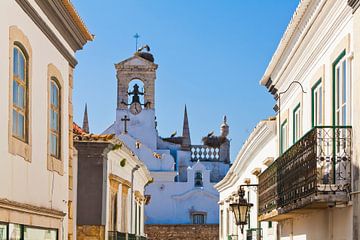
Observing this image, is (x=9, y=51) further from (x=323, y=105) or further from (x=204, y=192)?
(x=204, y=192)

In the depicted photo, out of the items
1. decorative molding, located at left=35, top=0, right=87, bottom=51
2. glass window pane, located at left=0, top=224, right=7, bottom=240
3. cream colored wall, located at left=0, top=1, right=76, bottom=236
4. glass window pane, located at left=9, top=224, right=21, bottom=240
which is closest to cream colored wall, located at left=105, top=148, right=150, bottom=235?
decorative molding, located at left=35, top=0, right=87, bottom=51

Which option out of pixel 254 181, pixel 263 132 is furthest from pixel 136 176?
pixel 263 132

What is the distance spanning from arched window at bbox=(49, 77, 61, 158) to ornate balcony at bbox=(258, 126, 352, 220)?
359 centimetres

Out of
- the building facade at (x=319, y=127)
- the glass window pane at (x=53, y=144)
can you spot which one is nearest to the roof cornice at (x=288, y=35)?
the building facade at (x=319, y=127)

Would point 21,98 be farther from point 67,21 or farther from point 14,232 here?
point 67,21

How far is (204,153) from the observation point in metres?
72.8

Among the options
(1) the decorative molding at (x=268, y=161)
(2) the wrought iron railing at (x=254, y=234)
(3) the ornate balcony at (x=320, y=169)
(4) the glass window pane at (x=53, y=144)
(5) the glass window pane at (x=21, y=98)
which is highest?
(5) the glass window pane at (x=21, y=98)

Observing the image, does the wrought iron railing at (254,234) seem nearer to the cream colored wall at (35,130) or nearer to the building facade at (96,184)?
the building facade at (96,184)

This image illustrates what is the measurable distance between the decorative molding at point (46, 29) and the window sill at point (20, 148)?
1.71m

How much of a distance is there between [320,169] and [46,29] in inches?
174

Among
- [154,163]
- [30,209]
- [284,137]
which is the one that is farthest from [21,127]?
[154,163]

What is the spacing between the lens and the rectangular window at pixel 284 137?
55.0 feet

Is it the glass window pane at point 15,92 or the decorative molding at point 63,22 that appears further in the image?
the decorative molding at point 63,22

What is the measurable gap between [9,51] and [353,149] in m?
4.19
